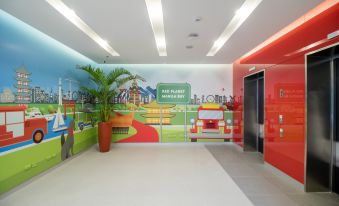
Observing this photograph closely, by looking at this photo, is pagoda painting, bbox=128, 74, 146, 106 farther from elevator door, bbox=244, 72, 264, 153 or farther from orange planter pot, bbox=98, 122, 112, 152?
elevator door, bbox=244, 72, 264, 153

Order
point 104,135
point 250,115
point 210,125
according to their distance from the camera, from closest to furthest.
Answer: point 104,135 → point 250,115 → point 210,125

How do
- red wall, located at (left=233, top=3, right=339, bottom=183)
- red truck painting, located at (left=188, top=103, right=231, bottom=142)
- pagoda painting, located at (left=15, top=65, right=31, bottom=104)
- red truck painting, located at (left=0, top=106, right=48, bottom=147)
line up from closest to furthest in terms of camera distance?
red wall, located at (left=233, top=3, right=339, bottom=183) → red truck painting, located at (left=0, top=106, right=48, bottom=147) → pagoda painting, located at (left=15, top=65, right=31, bottom=104) → red truck painting, located at (left=188, top=103, right=231, bottom=142)

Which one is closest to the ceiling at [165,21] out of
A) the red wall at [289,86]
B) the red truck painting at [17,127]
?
the red wall at [289,86]

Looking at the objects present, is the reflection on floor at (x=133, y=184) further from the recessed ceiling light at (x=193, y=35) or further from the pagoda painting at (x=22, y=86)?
the recessed ceiling light at (x=193, y=35)

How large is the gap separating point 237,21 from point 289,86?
5.63ft

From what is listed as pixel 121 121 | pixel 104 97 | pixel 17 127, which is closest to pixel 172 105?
pixel 121 121

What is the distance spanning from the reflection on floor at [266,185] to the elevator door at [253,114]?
0.65m

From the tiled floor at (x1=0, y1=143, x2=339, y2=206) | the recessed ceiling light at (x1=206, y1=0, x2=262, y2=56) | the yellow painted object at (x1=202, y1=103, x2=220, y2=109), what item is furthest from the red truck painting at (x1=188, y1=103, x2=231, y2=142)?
the recessed ceiling light at (x1=206, y1=0, x2=262, y2=56)

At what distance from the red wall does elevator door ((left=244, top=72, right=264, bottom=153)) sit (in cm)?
106

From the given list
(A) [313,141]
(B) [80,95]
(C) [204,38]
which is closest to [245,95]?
(C) [204,38]

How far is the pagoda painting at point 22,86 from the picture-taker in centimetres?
372

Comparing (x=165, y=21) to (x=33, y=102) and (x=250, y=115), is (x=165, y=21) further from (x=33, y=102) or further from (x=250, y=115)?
(x=250, y=115)

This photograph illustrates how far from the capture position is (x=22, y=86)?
383 centimetres

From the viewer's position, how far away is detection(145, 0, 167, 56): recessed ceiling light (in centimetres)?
312
